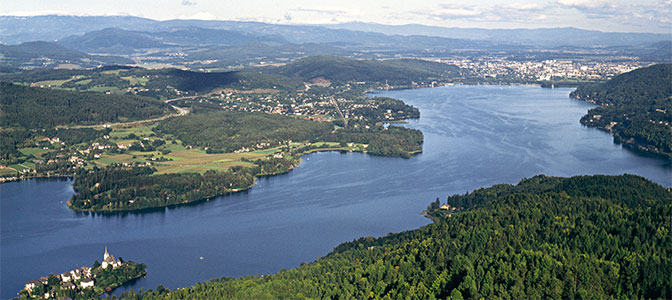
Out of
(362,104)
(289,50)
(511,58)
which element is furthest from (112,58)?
(511,58)

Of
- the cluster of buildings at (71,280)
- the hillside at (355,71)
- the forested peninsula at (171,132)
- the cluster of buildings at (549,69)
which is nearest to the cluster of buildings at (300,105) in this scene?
the forested peninsula at (171,132)

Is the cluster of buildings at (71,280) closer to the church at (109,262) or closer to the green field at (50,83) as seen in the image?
the church at (109,262)

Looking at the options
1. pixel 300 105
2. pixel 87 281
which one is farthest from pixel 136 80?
pixel 87 281

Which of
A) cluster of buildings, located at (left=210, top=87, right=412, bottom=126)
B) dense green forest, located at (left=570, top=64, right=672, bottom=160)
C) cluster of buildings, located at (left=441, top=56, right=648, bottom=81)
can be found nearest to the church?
dense green forest, located at (left=570, top=64, right=672, bottom=160)

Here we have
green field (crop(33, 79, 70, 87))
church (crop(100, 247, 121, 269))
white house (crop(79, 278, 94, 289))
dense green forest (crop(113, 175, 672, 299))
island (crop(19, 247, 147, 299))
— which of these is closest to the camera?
dense green forest (crop(113, 175, 672, 299))

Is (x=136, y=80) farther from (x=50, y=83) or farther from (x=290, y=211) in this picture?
(x=290, y=211)

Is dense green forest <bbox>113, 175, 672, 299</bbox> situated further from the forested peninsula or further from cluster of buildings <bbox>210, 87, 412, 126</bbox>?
cluster of buildings <bbox>210, 87, 412, 126</bbox>

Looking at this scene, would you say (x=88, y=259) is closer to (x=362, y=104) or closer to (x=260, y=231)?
(x=260, y=231)
